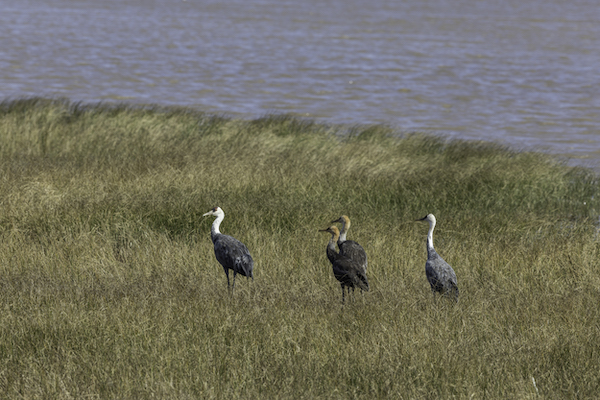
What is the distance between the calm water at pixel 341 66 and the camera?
21859 mm

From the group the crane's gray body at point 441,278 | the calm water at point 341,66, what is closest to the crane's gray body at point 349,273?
the crane's gray body at point 441,278

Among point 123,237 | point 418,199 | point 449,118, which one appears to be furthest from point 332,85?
point 123,237

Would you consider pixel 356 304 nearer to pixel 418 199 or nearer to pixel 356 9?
pixel 418 199

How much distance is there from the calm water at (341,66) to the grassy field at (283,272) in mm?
6261

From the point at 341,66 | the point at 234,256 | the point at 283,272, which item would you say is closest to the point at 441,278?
the point at 283,272

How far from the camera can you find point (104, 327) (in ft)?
19.3

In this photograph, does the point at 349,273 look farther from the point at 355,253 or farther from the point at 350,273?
the point at 355,253

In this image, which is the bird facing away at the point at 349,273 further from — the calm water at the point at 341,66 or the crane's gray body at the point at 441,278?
the calm water at the point at 341,66

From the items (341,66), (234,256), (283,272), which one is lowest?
(341,66)

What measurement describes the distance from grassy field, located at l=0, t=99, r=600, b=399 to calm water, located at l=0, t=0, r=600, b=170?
Result: 6.26 meters

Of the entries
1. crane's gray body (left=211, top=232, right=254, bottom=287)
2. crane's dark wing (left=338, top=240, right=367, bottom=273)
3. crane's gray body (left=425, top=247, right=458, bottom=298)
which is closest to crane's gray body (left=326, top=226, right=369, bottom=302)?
crane's dark wing (left=338, top=240, right=367, bottom=273)

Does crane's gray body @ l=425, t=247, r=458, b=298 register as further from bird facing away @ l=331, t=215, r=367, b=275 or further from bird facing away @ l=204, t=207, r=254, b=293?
bird facing away @ l=204, t=207, r=254, b=293

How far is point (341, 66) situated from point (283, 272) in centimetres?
2536

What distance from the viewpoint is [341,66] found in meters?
32.2
